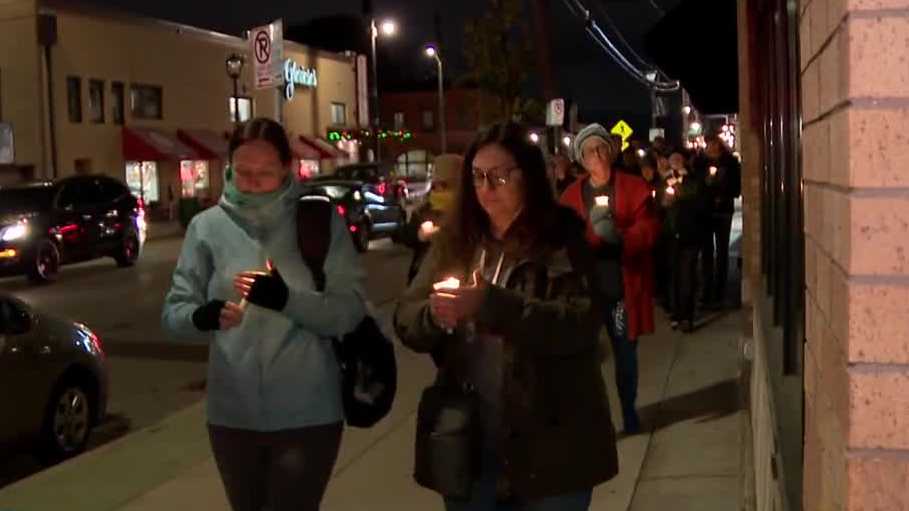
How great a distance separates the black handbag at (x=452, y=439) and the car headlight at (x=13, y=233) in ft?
60.7

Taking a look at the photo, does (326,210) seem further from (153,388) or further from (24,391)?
(153,388)

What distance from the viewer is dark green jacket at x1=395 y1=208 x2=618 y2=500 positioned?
3174mm

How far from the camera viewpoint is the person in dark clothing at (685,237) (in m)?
11.7

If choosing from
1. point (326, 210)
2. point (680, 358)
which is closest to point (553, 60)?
point (680, 358)

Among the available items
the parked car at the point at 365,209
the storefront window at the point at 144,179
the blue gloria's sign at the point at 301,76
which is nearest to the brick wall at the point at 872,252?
the parked car at the point at 365,209

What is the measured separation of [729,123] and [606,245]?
146 ft

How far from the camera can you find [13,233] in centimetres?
2044

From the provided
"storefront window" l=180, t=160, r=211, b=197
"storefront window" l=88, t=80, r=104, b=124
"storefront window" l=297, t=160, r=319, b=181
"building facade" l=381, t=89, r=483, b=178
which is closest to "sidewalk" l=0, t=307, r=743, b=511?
"storefront window" l=88, t=80, r=104, b=124

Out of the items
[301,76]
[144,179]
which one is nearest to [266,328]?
[144,179]

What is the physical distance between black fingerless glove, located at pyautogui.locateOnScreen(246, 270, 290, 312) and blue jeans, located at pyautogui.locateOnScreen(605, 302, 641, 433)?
11.8ft

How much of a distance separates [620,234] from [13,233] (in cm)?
1602

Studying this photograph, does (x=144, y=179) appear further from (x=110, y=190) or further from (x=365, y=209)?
(x=110, y=190)

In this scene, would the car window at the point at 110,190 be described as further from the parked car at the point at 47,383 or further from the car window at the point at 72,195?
the parked car at the point at 47,383

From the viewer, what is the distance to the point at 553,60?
24.5 meters
